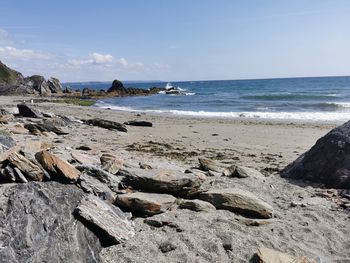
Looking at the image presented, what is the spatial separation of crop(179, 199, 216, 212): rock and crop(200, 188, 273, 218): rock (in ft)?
0.54

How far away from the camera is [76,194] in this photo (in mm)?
4758

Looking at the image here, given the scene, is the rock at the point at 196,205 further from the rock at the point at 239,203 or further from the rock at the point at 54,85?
the rock at the point at 54,85

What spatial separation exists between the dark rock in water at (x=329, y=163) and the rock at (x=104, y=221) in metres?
4.65

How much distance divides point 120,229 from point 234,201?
2.02 m

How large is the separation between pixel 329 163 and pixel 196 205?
365cm

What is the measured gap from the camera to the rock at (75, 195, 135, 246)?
4.52 meters

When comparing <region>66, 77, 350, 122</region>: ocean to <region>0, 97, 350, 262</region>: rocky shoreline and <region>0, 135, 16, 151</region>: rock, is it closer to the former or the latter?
<region>0, 97, 350, 262</region>: rocky shoreline

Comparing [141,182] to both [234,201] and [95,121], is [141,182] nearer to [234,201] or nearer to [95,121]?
[234,201]

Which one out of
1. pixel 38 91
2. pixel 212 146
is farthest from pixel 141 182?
pixel 38 91

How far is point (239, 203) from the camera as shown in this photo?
6.07 m

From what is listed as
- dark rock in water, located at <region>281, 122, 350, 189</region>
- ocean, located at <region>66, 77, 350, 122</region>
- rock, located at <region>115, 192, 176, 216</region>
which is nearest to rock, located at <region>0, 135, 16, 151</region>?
rock, located at <region>115, 192, 176, 216</region>

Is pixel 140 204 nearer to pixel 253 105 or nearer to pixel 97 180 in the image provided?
pixel 97 180

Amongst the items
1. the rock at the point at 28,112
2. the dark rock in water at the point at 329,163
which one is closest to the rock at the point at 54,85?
the rock at the point at 28,112

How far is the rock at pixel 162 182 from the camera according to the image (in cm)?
622
